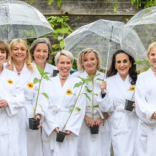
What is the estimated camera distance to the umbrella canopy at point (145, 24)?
16.3 feet

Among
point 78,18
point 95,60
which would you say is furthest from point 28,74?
point 78,18

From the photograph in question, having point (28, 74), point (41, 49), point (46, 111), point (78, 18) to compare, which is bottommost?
point (46, 111)

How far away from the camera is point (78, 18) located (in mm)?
8391

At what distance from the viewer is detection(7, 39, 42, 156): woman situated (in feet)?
17.4

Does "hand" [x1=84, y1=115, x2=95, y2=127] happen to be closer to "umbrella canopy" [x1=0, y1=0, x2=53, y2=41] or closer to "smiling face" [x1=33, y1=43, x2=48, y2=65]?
"smiling face" [x1=33, y1=43, x2=48, y2=65]

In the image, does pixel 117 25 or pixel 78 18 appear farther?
pixel 78 18

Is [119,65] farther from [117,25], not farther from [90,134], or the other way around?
[90,134]

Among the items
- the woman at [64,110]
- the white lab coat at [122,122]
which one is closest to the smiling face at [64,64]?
the woman at [64,110]

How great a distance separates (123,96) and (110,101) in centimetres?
20

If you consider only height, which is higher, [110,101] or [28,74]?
[28,74]

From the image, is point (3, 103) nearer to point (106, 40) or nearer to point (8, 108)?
point (8, 108)

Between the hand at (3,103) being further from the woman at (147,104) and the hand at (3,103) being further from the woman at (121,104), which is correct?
the woman at (147,104)

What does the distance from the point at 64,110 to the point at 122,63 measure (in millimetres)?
989

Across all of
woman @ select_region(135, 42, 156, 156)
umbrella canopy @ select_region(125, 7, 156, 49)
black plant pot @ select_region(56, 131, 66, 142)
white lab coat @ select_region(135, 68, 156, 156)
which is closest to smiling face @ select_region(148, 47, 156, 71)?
woman @ select_region(135, 42, 156, 156)
